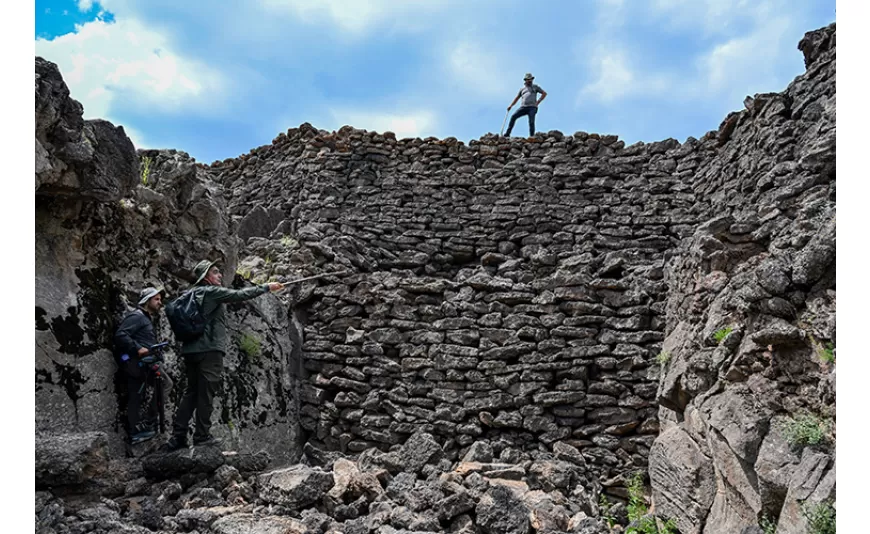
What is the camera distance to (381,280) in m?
7.71

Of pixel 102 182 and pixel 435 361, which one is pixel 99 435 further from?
pixel 435 361

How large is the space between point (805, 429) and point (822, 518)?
1.96 ft

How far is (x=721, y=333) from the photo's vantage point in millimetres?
4906

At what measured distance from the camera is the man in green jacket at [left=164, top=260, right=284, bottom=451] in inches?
196

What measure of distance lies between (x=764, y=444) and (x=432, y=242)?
246 inches

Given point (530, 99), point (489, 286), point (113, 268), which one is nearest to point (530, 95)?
point (530, 99)

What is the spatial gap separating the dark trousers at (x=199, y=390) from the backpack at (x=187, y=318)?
0.19 metres

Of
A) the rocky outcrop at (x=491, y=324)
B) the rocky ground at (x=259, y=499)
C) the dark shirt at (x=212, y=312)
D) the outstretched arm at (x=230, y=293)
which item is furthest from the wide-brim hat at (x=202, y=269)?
the rocky ground at (x=259, y=499)

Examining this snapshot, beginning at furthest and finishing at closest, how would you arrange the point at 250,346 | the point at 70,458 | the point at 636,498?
1. the point at 250,346
2. the point at 636,498
3. the point at 70,458

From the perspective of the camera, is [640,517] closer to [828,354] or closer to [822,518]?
[822,518]

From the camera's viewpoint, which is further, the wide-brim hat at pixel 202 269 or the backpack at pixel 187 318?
the wide-brim hat at pixel 202 269

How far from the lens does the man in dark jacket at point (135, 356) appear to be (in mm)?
4879

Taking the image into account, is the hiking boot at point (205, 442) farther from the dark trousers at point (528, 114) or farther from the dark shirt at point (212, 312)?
the dark trousers at point (528, 114)

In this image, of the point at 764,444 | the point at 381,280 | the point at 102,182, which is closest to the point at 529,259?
the point at 381,280
